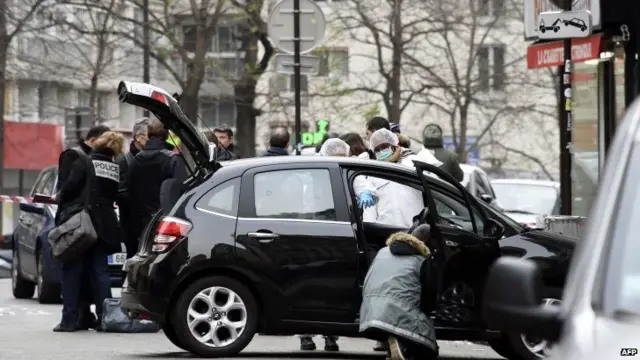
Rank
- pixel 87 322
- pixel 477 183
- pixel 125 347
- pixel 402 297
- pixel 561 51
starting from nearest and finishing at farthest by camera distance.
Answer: pixel 402 297 → pixel 125 347 → pixel 87 322 → pixel 561 51 → pixel 477 183

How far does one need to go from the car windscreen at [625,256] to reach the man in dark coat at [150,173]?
35.4ft

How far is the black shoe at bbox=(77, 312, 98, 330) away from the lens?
53.2 ft

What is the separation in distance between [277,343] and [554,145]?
62.1 meters

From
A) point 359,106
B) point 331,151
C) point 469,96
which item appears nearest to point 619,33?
point 331,151

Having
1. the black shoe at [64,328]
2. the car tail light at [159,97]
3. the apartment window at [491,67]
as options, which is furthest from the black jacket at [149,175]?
the apartment window at [491,67]

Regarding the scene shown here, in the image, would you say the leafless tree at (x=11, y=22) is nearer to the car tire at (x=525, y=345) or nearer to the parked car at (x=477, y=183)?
the parked car at (x=477, y=183)

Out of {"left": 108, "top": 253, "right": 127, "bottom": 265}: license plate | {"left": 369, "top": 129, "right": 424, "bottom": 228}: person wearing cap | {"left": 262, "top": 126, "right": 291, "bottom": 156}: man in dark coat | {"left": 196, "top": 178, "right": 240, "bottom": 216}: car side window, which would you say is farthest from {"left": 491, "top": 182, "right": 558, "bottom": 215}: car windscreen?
{"left": 196, "top": 178, "right": 240, "bottom": 216}: car side window

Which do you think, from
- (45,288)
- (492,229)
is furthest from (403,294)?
(45,288)

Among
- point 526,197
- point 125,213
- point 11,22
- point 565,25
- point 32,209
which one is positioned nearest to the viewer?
point 565,25

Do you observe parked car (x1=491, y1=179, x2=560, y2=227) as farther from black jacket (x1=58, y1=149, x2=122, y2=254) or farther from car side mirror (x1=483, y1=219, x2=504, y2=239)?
car side mirror (x1=483, y1=219, x2=504, y2=239)

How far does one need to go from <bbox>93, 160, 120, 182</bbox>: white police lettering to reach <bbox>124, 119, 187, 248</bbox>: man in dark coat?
0.11 m

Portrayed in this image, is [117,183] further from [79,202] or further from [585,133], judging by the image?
[585,133]

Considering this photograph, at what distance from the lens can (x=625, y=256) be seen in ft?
16.1

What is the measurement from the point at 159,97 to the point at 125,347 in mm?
2122
